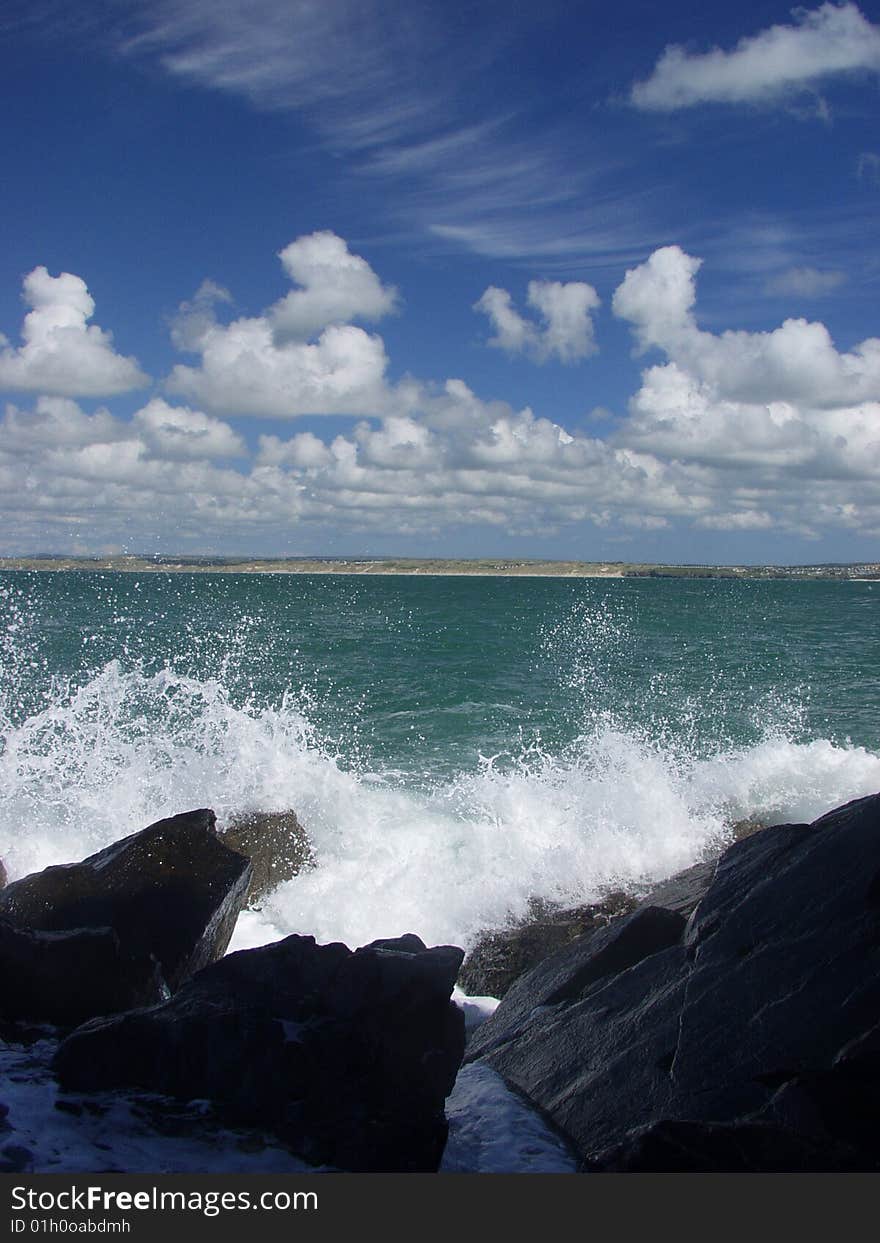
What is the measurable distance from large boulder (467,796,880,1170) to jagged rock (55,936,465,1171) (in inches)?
52.2

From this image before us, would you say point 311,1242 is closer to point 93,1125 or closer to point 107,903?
point 93,1125

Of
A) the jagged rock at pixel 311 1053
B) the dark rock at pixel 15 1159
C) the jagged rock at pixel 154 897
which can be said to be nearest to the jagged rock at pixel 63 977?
the jagged rock at pixel 154 897

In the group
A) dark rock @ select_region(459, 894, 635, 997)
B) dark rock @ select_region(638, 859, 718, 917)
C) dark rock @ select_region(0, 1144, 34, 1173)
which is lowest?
dark rock @ select_region(459, 894, 635, 997)

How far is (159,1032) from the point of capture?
6234 mm

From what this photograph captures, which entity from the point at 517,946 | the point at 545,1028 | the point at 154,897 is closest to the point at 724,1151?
the point at 545,1028

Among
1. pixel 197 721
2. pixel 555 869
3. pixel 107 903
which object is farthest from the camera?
pixel 197 721

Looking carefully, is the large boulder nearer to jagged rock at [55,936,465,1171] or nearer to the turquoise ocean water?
Result: jagged rock at [55,936,465,1171]

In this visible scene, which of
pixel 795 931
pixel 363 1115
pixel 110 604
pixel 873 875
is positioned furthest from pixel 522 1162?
pixel 110 604

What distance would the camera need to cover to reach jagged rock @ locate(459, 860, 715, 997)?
11.6 m

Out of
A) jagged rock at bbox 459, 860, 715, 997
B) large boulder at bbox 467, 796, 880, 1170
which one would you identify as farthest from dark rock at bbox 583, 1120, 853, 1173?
jagged rock at bbox 459, 860, 715, 997

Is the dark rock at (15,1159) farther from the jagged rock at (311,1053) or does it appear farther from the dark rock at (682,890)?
the dark rock at (682,890)

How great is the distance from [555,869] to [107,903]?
8.20m

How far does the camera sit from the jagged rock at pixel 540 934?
38.2ft

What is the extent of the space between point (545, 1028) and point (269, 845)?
28.2ft
